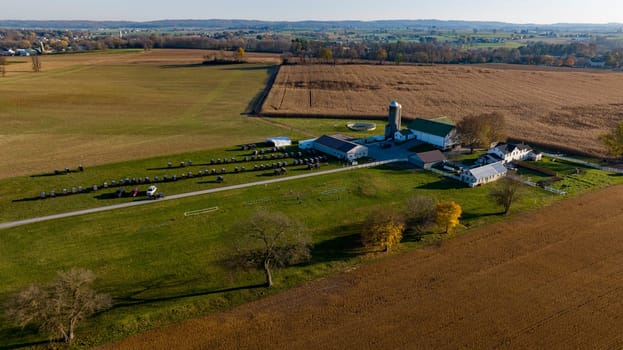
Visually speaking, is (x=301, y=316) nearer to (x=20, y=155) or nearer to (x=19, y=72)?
(x=20, y=155)

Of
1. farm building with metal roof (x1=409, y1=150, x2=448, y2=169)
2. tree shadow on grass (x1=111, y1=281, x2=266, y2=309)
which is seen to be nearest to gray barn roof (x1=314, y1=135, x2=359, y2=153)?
farm building with metal roof (x1=409, y1=150, x2=448, y2=169)

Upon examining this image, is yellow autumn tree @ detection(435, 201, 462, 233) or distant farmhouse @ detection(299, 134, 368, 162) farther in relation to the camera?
distant farmhouse @ detection(299, 134, 368, 162)

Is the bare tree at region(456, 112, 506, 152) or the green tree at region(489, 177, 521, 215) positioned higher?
the bare tree at region(456, 112, 506, 152)

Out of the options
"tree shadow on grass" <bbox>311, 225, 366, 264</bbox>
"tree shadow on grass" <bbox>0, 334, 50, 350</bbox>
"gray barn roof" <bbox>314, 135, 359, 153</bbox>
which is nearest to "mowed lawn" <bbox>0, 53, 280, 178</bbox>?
"gray barn roof" <bbox>314, 135, 359, 153</bbox>

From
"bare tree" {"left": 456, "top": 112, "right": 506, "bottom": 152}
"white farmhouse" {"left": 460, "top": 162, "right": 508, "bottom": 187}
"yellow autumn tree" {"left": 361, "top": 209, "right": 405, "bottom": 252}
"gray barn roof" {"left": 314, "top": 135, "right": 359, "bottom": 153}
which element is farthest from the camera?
"bare tree" {"left": 456, "top": 112, "right": 506, "bottom": 152}

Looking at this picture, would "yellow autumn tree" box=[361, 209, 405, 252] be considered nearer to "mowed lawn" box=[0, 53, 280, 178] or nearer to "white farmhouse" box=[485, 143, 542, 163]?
"white farmhouse" box=[485, 143, 542, 163]

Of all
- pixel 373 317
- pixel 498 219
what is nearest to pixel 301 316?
pixel 373 317

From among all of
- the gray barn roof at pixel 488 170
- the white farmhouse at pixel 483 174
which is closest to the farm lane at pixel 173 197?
the white farmhouse at pixel 483 174

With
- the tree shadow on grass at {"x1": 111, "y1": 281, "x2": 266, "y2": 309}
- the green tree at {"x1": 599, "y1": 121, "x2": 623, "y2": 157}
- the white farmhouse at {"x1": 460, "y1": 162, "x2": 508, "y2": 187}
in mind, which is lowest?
the tree shadow on grass at {"x1": 111, "y1": 281, "x2": 266, "y2": 309}

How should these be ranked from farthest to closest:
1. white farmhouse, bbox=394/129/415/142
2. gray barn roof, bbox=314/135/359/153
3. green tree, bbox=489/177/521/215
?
white farmhouse, bbox=394/129/415/142 < gray barn roof, bbox=314/135/359/153 < green tree, bbox=489/177/521/215
